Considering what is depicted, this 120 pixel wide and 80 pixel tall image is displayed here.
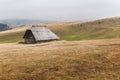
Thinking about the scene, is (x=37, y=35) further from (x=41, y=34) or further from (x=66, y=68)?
(x=66, y=68)

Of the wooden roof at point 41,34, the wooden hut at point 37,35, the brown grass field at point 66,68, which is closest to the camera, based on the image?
the brown grass field at point 66,68

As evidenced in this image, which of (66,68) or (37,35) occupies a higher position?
(37,35)

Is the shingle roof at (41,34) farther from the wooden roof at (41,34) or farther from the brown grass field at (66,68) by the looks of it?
the brown grass field at (66,68)

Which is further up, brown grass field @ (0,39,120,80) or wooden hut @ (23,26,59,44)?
wooden hut @ (23,26,59,44)

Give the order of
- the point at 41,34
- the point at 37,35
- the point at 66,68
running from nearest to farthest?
the point at 66,68 < the point at 37,35 < the point at 41,34

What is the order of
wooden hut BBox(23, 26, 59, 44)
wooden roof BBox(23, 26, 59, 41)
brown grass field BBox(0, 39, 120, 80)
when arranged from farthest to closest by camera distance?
1. wooden roof BBox(23, 26, 59, 41)
2. wooden hut BBox(23, 26, 59, 44)
3. brown grass field BBox(0, 39, 120, 80)

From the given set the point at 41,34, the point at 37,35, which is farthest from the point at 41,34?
the point at 37,35

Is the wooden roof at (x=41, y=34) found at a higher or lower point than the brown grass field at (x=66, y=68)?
Result: higher

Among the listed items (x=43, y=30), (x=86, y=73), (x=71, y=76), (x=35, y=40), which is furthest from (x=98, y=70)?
(x=43, y=30)

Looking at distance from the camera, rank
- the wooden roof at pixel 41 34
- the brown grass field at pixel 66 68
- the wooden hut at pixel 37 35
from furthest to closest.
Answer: the wooden roof at pixel 41 34
the wooden hut at pixel 37 35
the brown grass field at pixel 66 68

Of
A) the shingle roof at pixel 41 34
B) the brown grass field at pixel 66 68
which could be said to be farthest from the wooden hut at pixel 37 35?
the brown grass field at pixel 66 68

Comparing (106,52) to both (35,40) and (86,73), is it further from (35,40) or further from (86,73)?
(35,40)

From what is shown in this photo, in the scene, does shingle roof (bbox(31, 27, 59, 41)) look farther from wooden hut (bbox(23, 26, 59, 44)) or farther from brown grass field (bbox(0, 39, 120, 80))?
brown grass field (bbox(0, 39, 120, 80))

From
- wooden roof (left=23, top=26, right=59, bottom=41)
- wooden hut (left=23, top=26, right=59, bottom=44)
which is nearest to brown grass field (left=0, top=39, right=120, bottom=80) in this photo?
wooden hut (left=23, top=26, right=59, bottom=44)
